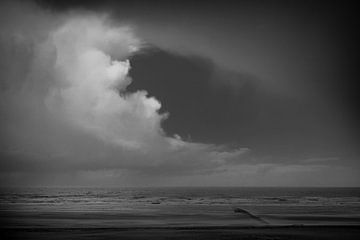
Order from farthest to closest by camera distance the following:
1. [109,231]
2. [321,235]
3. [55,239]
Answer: [109,231]
[321,235]
[55,239]

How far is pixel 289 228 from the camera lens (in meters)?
17.9

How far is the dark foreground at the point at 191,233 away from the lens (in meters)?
15.2

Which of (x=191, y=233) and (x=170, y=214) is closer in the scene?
(x=191, y=233)

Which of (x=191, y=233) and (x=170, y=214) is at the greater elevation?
(x=170, y=214)

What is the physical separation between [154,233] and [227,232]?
290 cm

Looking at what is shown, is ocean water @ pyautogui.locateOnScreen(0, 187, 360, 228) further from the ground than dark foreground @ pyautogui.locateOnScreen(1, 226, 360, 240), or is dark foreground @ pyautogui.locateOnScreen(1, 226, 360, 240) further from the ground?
ocean water @ pyautogui.locateOnScreen(0, 187, 360, 228)

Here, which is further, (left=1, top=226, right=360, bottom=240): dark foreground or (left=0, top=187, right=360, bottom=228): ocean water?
(left=0, top=187, right=360, bottom=228): ocean water

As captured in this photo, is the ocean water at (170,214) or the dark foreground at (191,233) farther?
the ocean water at (170,214)

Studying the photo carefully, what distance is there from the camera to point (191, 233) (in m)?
16.1

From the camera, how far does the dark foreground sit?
15.2 metres

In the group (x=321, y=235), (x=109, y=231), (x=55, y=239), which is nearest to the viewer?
(x=55, y=239)

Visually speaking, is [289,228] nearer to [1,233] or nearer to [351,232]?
[351,232]

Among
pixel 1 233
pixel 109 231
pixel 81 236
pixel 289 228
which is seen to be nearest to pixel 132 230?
pixel 109 231

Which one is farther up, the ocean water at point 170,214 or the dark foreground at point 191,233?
the ocean water at point 170,214
